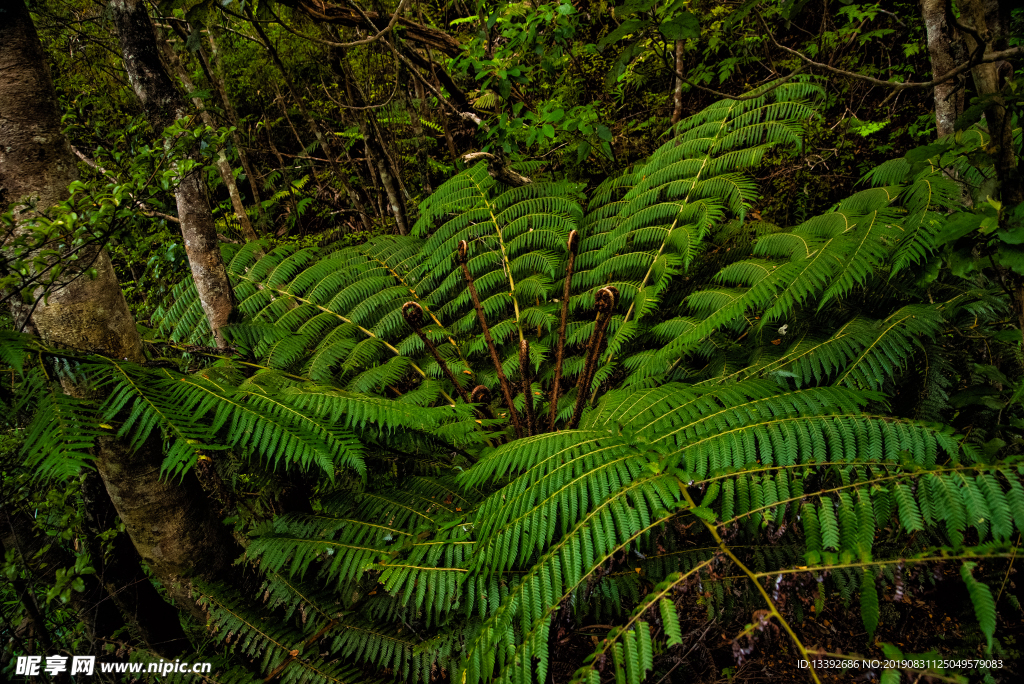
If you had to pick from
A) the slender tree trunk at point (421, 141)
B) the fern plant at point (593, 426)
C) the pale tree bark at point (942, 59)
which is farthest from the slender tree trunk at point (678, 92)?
the slender tree trunk at point (421, 141)

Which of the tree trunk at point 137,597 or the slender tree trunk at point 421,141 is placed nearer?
the tree trunk at point 137,597

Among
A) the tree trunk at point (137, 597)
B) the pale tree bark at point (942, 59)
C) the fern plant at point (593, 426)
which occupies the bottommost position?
the tree trunk at point (137, 597)

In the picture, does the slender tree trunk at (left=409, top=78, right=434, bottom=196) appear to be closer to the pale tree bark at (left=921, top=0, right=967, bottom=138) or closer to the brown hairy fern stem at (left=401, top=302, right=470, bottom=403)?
the brown hairy fern stem at (left=401, top=302, right=470, bottom=403)

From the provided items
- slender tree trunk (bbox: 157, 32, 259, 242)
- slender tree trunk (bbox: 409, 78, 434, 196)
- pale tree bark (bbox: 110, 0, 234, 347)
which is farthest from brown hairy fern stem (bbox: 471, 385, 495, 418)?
slender tree trunk (bbox: 157, 32, 259, 242)

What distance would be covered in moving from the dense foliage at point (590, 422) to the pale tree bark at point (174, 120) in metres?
0.19

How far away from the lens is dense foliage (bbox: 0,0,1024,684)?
1126mm

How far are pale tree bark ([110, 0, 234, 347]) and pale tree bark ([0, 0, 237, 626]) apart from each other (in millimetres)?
594

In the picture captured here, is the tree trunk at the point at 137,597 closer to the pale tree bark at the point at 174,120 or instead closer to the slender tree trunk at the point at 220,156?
the pale tree bark at the point at 174,120

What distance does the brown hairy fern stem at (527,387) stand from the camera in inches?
76.4

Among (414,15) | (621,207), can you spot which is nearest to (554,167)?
(621,207)

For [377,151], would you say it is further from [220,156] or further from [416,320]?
[416,320]

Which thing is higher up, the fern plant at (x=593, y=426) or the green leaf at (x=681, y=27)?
the green leaf at (x=681, y=27)

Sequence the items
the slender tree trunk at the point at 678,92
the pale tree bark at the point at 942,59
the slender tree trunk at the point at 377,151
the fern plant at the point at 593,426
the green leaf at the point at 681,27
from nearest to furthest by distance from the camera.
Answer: the fern plant at the point at 593,426 < the green leaf at the point at 681,27 < the pale tree bark at the point at 942,59 < the slender tree trunk at the point at 678,92 < the slender tree trunk at the point at 377,151

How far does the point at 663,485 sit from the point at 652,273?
→ 1371mm
